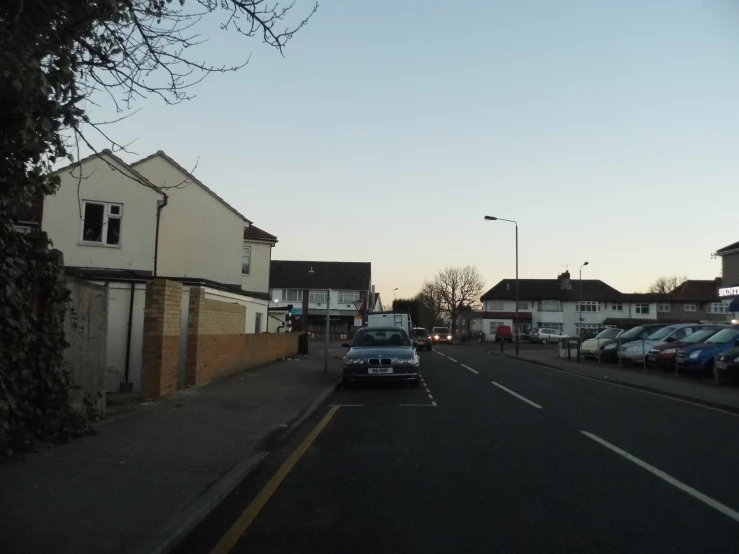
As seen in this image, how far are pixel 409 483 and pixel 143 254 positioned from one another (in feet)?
52.2

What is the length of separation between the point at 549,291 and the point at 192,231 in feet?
198

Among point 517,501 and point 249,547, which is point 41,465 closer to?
point 249,547

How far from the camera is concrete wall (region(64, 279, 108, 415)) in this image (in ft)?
28.9

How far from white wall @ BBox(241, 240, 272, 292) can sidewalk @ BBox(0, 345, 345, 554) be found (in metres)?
23.1

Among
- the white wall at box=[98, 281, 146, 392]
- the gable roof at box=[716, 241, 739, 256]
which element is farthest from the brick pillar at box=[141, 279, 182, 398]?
the gable roof at box=[716, 241, 739, 256]

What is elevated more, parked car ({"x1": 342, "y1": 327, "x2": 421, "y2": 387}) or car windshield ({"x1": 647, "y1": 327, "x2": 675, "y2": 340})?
car windshield ({"x1": 647, "y1": 327, "x2": 675, "y2": 340})

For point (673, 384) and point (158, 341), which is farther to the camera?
point (673, 384)

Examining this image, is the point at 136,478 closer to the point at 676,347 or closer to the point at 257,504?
the point at 257,504

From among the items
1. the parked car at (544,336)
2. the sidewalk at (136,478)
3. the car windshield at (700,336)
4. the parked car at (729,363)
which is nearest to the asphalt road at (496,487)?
the sidewalk at (136,478)

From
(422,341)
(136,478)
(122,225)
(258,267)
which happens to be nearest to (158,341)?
(136,478)

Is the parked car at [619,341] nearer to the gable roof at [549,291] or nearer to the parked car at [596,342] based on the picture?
the parked car at [596,342]

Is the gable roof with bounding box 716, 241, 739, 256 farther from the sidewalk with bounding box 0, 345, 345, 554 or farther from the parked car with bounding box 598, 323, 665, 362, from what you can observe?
the sidewalk with bounding box 0, 345, 345, 554

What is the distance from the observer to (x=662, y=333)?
26.6 metres

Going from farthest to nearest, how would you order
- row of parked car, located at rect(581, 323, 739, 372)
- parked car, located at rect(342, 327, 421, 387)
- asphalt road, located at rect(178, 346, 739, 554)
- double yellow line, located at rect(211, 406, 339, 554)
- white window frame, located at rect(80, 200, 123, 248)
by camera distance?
row of parked car, located at rect(581, 323, 739, 372) < white window frame, located at rect(80, 200, 123, 248) < parked car, located at rect(342, 327, 421, 387) < asphalt road, located at rect(178, 346, 739, 554) < double yellow line, located at rect(211, 406, 339, 554)
